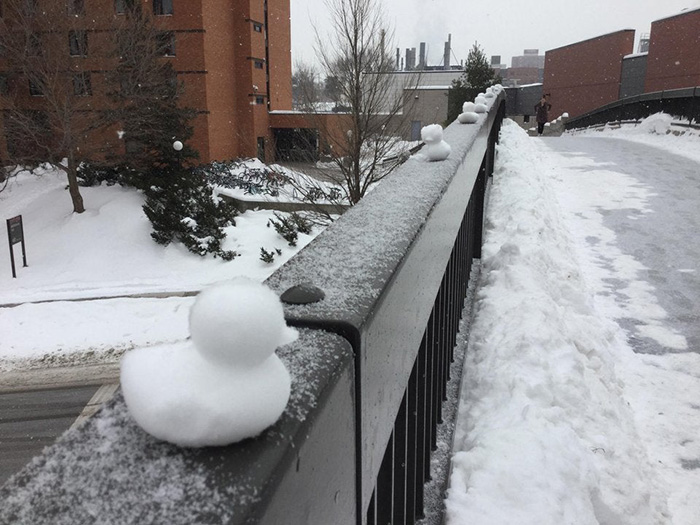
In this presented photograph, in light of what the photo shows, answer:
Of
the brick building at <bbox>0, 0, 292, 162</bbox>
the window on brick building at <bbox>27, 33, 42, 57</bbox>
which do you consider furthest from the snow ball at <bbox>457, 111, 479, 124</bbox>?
the window on brick building at <bbox>27, 33, 42, 57</bbox>

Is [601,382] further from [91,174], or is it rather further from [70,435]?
[91,174]

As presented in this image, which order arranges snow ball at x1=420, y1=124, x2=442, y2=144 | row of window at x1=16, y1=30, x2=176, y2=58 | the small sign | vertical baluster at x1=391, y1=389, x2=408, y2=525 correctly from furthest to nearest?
row of window at x1=16, y1=30, x2=176, y2=58 → the small sign → snow ball at x1=420, y1=124, x2=442, y2=144 → vertical baluster at x1=391, y1=389, x2=408, y2=525

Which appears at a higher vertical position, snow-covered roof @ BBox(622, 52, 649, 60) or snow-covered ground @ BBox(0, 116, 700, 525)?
snow-covered roof @ BBox(622, 52, 649, 60)

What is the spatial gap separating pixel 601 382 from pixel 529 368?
579 millimetres

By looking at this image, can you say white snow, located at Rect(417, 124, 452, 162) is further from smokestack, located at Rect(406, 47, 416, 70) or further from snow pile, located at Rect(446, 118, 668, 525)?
smokestack, located at Rect(406, 47, 416, 70)

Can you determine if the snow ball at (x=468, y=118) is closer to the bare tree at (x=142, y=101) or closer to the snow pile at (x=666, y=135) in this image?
the snow pile at (x=666, y=135)

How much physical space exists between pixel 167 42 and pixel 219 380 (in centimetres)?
3470

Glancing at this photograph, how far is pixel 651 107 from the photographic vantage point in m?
23.4

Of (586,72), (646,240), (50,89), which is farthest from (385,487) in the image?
(586,72)

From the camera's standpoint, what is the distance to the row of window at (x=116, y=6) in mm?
27391

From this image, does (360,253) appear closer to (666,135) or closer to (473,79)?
(666,135)

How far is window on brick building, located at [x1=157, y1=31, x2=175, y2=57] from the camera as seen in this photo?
1207 inches

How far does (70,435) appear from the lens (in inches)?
27.7

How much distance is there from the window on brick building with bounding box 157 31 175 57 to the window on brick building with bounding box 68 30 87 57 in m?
3.67
